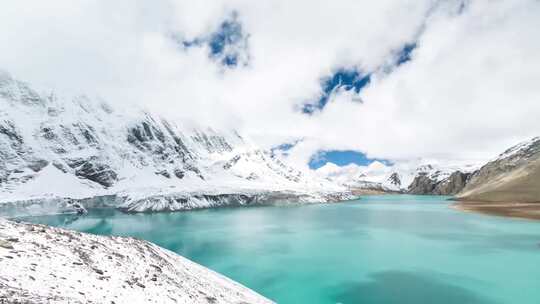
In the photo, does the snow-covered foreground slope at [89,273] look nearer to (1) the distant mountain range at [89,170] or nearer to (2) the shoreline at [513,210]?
(2) the shoreline at [513,210]

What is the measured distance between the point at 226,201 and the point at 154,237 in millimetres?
89562

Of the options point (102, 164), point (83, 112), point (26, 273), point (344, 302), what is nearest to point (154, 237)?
point (344, 302)

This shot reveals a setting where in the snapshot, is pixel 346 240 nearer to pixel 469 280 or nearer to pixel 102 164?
pixel 469 280

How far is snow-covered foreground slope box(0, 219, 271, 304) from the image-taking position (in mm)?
11109

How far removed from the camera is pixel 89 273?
45.0 ft

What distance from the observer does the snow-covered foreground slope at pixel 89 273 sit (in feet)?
36.4

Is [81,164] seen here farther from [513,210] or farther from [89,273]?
[513,210]

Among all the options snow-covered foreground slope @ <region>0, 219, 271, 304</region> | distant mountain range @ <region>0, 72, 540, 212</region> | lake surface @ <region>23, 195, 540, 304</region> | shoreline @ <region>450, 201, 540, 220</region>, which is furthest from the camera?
distant mountain range @ <region>0, 72, 540, 212</region>

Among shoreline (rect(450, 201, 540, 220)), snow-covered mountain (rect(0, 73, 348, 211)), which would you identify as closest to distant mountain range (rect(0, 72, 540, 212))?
snow-covered mountain (rect(0, 73, 348, 211))

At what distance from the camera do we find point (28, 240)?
14.7 m

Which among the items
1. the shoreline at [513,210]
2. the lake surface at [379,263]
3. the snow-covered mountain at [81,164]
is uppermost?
the snow-covered mountain at [81,164]

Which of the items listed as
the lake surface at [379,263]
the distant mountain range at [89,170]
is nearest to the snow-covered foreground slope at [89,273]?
the lake surface at [379,263]

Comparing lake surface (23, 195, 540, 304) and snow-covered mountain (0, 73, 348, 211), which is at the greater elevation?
snow-covered mountain (0, 73, 348, 211)

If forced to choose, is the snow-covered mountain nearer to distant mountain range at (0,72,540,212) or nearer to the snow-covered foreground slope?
distant mountain range at (0,72,540,212)
